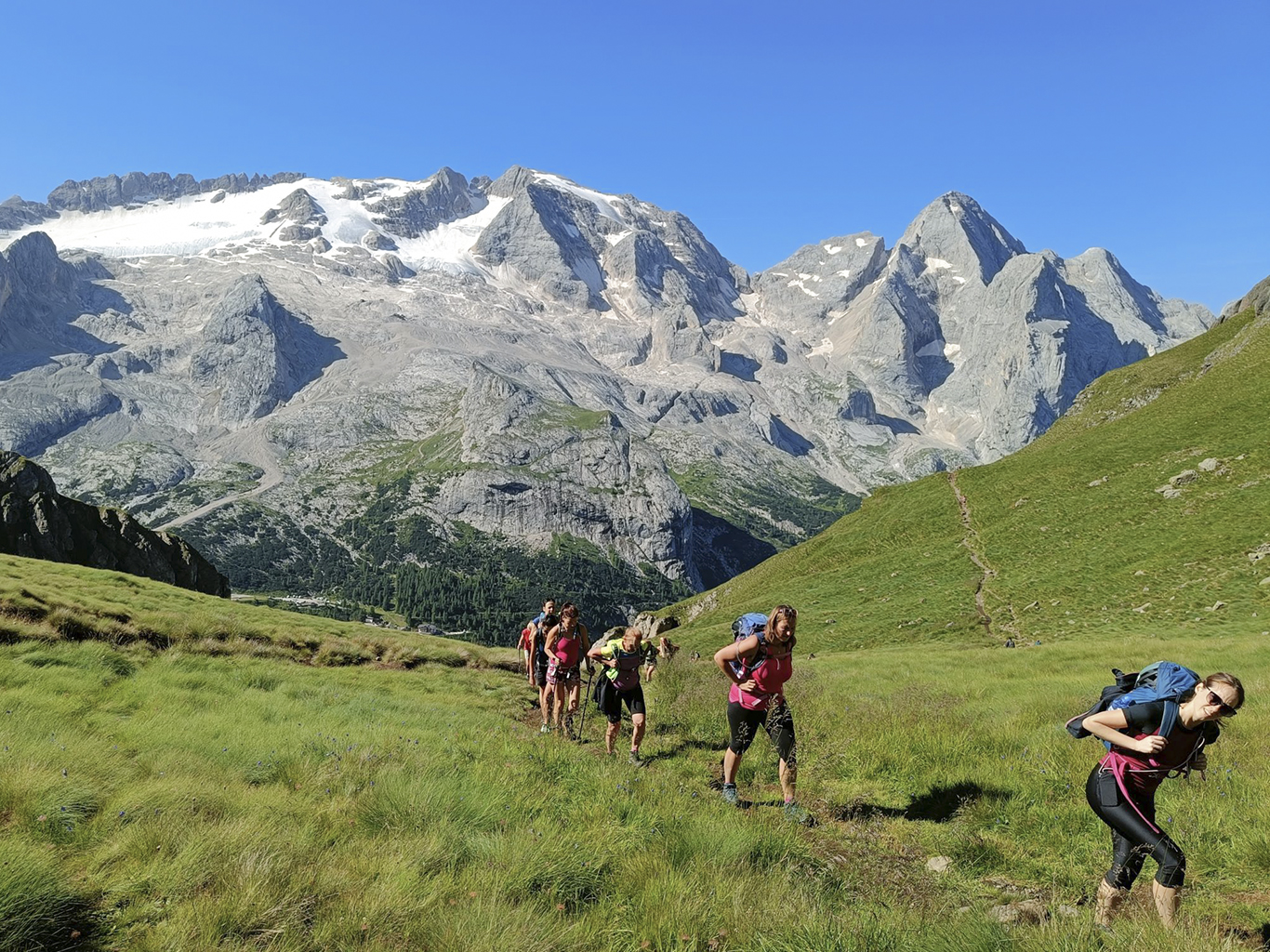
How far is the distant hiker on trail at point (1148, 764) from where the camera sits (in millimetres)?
6055

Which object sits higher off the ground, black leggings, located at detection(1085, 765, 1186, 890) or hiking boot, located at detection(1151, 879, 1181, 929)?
black leggings, located at detection(1085, 765, 1186, 890)

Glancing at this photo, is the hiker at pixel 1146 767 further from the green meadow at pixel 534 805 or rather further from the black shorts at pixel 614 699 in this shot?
the black shorts at pixel 614 699

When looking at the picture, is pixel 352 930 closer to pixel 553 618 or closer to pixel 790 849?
pixel 790 849

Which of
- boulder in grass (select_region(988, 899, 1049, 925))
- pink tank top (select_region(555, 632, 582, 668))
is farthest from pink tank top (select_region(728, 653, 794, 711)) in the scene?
pink tank top (select_region(555, 632, 582, 668))

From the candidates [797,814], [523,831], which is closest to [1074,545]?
[797,814]

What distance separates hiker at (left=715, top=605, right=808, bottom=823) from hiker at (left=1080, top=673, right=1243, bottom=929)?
4305mm

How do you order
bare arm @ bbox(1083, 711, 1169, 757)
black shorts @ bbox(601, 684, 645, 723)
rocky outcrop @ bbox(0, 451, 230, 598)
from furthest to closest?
rocky outcrop @ bbox(0, 451, 230, 598)
black shorts @ bbox(601, 684, 645, 723)
bare arm @ bbox(1083, 711, 1169, 757)

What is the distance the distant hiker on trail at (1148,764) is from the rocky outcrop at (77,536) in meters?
79.3

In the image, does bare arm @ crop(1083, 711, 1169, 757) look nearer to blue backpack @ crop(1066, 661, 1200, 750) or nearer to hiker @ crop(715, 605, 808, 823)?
blue backpack @ crop(1066, 661, 1200, 750)

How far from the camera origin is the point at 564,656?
→ 57.5 feet

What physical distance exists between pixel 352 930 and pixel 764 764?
32.4ft

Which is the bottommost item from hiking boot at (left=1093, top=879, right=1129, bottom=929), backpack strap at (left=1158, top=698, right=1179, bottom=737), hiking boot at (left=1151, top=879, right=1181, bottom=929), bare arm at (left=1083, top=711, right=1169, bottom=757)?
hiking boot at (left=1093, top=879, right=1129, bottom=929)

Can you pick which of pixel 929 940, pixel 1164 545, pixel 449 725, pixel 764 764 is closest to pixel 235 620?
pixel 449 725

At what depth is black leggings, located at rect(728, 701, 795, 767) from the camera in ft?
34.0
